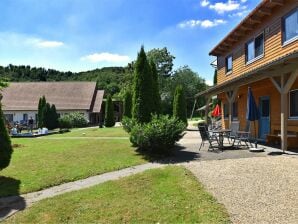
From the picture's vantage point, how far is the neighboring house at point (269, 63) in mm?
11359

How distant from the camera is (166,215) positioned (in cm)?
557

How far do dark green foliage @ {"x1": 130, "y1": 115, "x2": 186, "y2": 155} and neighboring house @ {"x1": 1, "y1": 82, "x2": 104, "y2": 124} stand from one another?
Result: 123ft

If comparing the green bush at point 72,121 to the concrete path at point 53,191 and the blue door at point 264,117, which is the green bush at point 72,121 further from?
the concrete path at point 53,191

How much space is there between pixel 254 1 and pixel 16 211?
14.7 metres

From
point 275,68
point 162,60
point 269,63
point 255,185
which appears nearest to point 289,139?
point 275,68

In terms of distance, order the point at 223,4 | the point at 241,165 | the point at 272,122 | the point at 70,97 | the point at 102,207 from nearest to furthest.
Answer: the point at 102,207
the point at 241,165
the point at 272,122
the point at 223,4
the point at 70,97

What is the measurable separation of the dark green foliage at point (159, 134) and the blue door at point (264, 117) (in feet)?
20.2

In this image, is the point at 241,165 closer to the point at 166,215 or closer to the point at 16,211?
the point at 166,215

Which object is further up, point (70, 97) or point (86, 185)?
point (70, 97)

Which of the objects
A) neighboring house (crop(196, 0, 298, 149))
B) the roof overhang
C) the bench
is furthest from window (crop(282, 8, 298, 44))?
the bench

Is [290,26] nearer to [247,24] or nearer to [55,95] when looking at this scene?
[247,24]

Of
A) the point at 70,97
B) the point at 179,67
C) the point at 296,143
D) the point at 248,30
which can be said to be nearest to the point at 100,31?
the point at 248,30

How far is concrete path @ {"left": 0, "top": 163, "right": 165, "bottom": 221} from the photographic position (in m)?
6.55

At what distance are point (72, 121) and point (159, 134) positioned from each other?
3013 centimetres
